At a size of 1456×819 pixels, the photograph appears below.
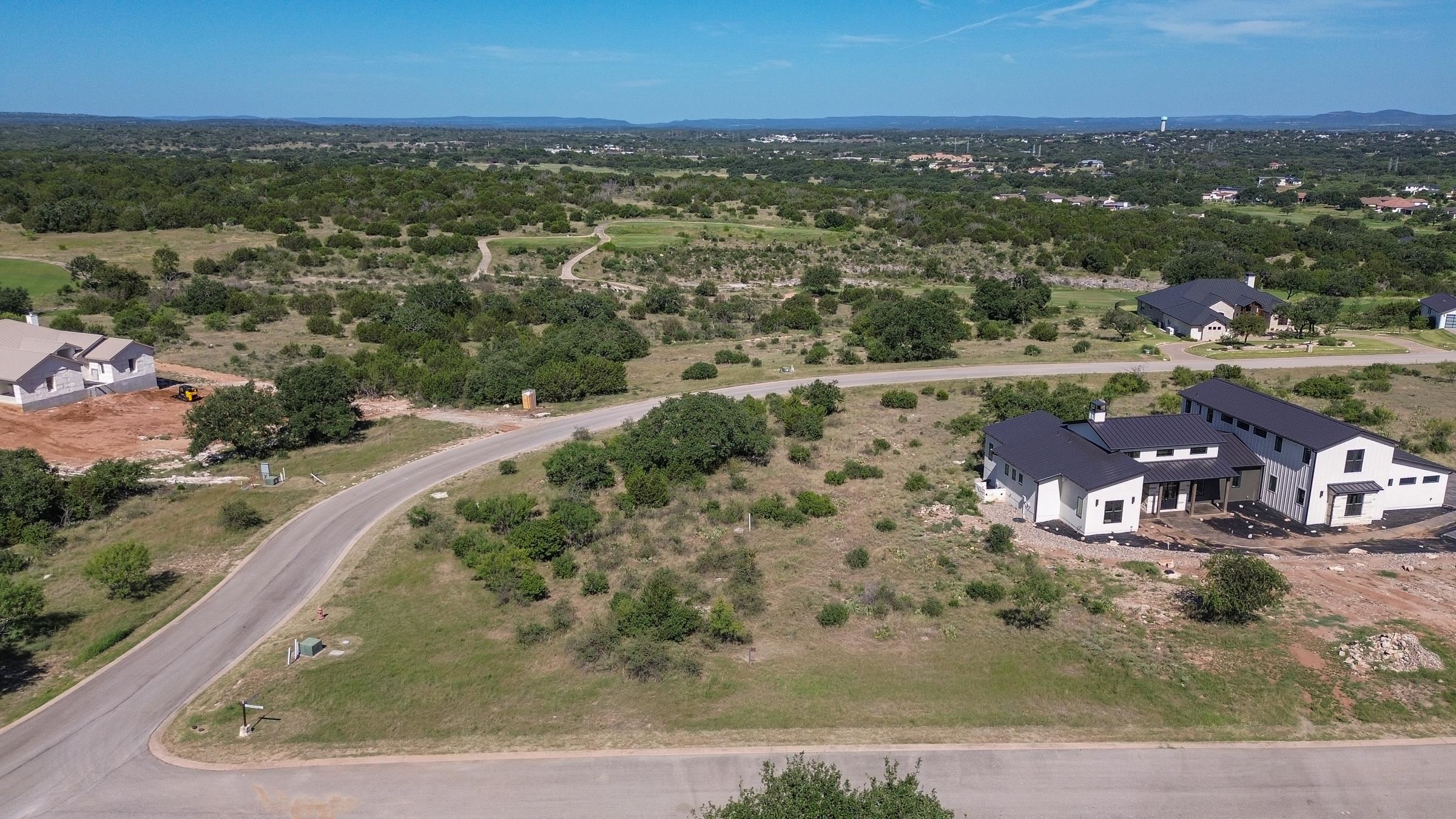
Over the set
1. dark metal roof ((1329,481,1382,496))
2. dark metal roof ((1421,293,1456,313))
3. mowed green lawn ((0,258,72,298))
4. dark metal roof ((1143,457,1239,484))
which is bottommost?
dark metal roof ((1329,481,1382,496))

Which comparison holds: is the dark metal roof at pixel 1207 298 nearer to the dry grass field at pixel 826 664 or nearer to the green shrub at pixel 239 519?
the dry grass field at pixel 826 664

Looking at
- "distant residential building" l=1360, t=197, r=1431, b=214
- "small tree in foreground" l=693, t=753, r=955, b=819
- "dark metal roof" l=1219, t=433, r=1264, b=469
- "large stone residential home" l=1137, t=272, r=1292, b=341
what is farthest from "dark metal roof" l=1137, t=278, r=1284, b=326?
"distant residential building" l=1360, t=197, r=1431, b=214

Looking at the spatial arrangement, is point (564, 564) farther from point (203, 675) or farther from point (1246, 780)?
point (1246, 780)

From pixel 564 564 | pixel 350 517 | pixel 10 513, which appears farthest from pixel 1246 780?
pixel 10 513

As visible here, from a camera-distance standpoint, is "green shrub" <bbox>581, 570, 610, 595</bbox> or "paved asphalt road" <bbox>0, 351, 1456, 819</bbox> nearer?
"paved asphalt road" <bbox>0, 351, 1456, 819</bbox>

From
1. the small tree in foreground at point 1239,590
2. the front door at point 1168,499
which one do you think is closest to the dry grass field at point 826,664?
the small tree in foreground at point 1239,590

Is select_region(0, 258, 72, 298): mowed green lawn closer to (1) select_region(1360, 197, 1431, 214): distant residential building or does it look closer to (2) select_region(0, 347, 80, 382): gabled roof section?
(2) select_region(0, 347, 80, 382): gabled roof section

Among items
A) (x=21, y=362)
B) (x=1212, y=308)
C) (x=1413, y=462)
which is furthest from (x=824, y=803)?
(x=1212, y=308)

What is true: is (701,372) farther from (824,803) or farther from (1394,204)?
(1394,204)
